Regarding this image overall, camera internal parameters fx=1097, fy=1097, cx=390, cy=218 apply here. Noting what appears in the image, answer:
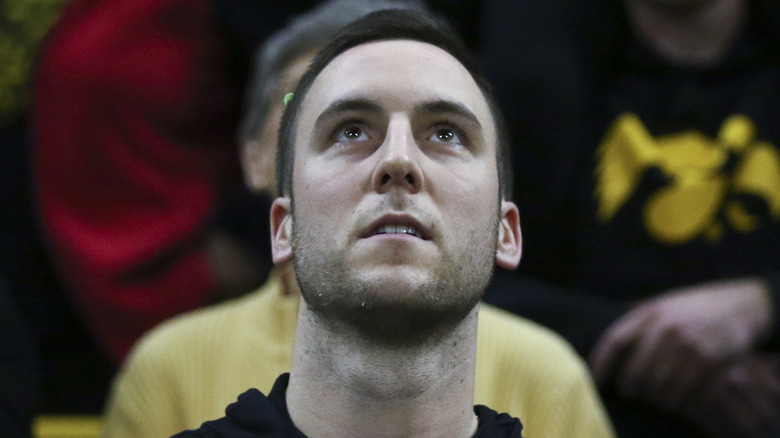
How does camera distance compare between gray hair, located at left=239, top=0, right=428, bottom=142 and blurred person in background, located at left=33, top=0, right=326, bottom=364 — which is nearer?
gray hair, located at left=239, top=0, right=428, bottom=142

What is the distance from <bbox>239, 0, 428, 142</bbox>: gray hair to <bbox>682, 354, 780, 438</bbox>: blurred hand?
0.45 m

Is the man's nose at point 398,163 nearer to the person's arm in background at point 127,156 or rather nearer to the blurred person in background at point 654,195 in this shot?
the blurred person in background at point 654,195

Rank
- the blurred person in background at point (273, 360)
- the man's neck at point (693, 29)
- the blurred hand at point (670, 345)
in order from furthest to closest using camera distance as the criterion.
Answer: the man's neck at point (693, 29)
the blurred hand at point (670, 345)
the blurred person in background at point (273, 360)

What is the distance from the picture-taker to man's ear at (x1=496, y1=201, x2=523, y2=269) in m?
0.71

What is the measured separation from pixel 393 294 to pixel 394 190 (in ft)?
0.21

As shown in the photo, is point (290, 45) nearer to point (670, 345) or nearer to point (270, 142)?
point (270, 142)

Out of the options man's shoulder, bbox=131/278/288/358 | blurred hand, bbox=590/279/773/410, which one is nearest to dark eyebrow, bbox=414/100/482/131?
man's shoulder, bbox=131/278/288/358

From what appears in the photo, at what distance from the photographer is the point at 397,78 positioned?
2.23 feet

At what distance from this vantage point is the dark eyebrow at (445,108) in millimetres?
672

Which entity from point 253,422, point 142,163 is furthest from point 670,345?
point 142,163

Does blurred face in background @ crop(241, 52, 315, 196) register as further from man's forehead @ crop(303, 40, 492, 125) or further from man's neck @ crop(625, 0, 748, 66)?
man's neck @ crop(625, 0, 748, 66)

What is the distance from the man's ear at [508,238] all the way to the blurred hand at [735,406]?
1.25ft

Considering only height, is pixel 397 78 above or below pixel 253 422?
above

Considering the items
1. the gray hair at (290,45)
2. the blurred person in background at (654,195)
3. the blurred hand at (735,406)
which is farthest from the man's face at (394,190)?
the blurred hand at (735,406)
